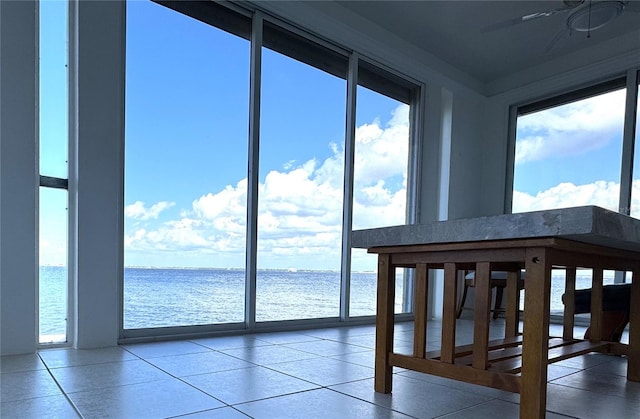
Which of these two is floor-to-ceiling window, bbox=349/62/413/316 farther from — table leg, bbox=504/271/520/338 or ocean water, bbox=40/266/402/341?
table leg, bbox=504/271/520/338

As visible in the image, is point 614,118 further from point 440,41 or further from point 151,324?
point 151,324

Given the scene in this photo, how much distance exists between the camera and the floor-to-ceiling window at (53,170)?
2361mm

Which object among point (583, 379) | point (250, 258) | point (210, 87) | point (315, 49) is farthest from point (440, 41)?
point (583, 379)

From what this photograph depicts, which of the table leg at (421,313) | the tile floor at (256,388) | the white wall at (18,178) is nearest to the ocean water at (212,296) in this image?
the white wall at (18,178)

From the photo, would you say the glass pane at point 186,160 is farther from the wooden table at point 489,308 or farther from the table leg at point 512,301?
the table leg at point 512,301

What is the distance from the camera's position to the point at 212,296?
A: 3516 millimetres

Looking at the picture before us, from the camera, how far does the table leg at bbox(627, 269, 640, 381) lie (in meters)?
1.88

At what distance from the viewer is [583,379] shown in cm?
194

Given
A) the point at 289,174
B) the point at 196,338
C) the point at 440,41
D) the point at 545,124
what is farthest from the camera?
the point at 545,124

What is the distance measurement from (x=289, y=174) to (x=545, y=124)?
3.17 metres

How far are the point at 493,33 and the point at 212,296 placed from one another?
3596 millimetres

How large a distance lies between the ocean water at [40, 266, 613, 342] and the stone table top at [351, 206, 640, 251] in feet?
4.04

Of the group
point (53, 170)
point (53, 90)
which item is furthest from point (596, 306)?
point (53, 90)

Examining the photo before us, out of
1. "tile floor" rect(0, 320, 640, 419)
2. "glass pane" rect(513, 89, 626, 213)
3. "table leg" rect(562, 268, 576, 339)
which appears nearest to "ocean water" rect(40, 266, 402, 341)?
"tile floor" rect(0, 320, 640, 419)
